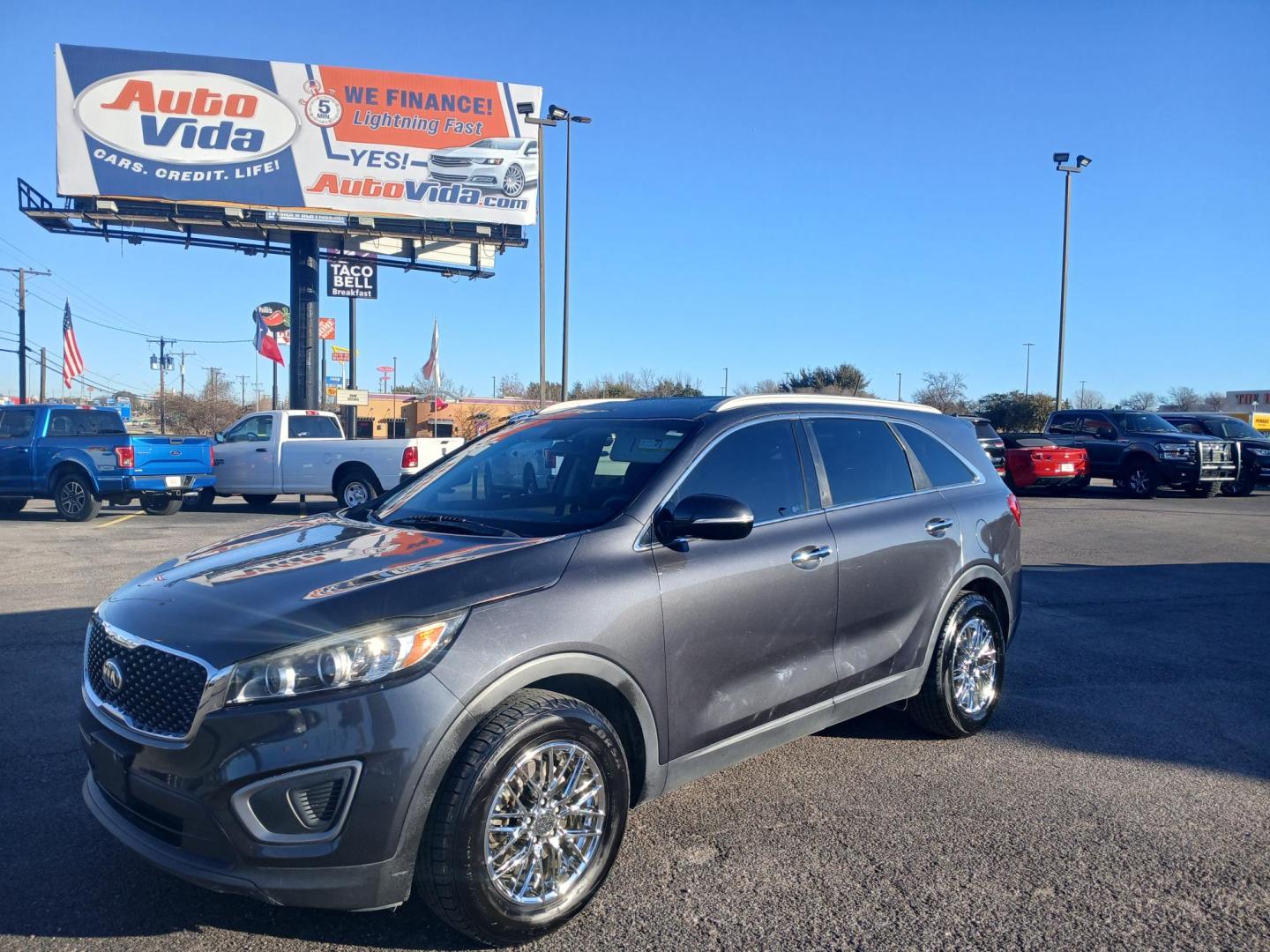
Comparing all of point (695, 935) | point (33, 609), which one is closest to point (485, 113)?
point (33, 609)

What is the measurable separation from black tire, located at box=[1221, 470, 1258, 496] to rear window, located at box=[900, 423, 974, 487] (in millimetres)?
20068

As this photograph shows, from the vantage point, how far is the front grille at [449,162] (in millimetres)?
31391

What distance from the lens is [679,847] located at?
381 cm

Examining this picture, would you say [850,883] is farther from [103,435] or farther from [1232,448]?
[1232,448]

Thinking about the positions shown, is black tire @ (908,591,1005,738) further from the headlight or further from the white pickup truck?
the white pickup truck

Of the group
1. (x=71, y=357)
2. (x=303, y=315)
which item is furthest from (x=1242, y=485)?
(x=71, y=357)

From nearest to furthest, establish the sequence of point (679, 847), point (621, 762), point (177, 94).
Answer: point (621, 762)
point (679, 847)
point (177, 94)

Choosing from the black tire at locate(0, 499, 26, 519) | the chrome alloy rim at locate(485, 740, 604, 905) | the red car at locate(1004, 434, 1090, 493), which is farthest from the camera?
the red car at locate(1004, 434, 1090, 493)

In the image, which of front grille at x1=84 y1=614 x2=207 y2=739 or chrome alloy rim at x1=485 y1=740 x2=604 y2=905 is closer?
front grille at x1=84 y1=614 x2=207 y2=739

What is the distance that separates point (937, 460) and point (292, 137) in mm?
29750

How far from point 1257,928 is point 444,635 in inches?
114

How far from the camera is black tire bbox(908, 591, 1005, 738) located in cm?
491

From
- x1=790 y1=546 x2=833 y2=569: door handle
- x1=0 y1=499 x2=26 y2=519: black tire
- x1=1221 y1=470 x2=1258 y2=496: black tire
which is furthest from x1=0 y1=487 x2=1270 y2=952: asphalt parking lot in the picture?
x1=1221 y1=470 x2=1258 y2=496: black tire

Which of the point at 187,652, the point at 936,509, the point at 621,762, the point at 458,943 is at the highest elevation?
the point at 936,509
